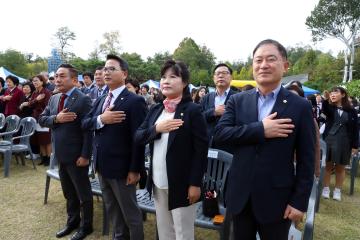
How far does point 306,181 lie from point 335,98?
4080 mm

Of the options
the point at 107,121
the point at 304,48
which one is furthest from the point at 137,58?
the point at 304,48

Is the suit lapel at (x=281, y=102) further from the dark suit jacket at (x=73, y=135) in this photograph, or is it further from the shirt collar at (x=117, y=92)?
the dark suit jacket at (x=73, y=135)

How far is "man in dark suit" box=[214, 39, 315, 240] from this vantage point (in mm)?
1830

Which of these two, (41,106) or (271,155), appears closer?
(271,155)

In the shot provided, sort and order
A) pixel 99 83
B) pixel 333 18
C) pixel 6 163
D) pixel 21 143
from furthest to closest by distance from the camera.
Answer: pixel 333 18 → pixel 21 143 → pixel 99 83 → pixel 6 163

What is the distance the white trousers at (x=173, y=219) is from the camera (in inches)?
97.4

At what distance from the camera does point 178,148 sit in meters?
2.42

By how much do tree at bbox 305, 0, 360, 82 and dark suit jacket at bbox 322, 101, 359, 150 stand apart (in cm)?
3721

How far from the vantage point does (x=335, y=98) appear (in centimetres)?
535

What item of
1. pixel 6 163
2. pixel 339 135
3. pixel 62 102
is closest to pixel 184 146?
pixel 62 102

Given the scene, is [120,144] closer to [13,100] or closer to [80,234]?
[80,234]

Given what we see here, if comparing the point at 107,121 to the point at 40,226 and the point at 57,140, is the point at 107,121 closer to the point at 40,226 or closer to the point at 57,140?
the point at 57,140

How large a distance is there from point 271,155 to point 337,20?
147ft

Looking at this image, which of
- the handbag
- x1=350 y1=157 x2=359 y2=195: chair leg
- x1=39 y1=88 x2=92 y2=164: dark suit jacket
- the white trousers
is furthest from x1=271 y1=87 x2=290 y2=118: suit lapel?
x1=350 y1=157 x2=359 y2=195: chair leg
